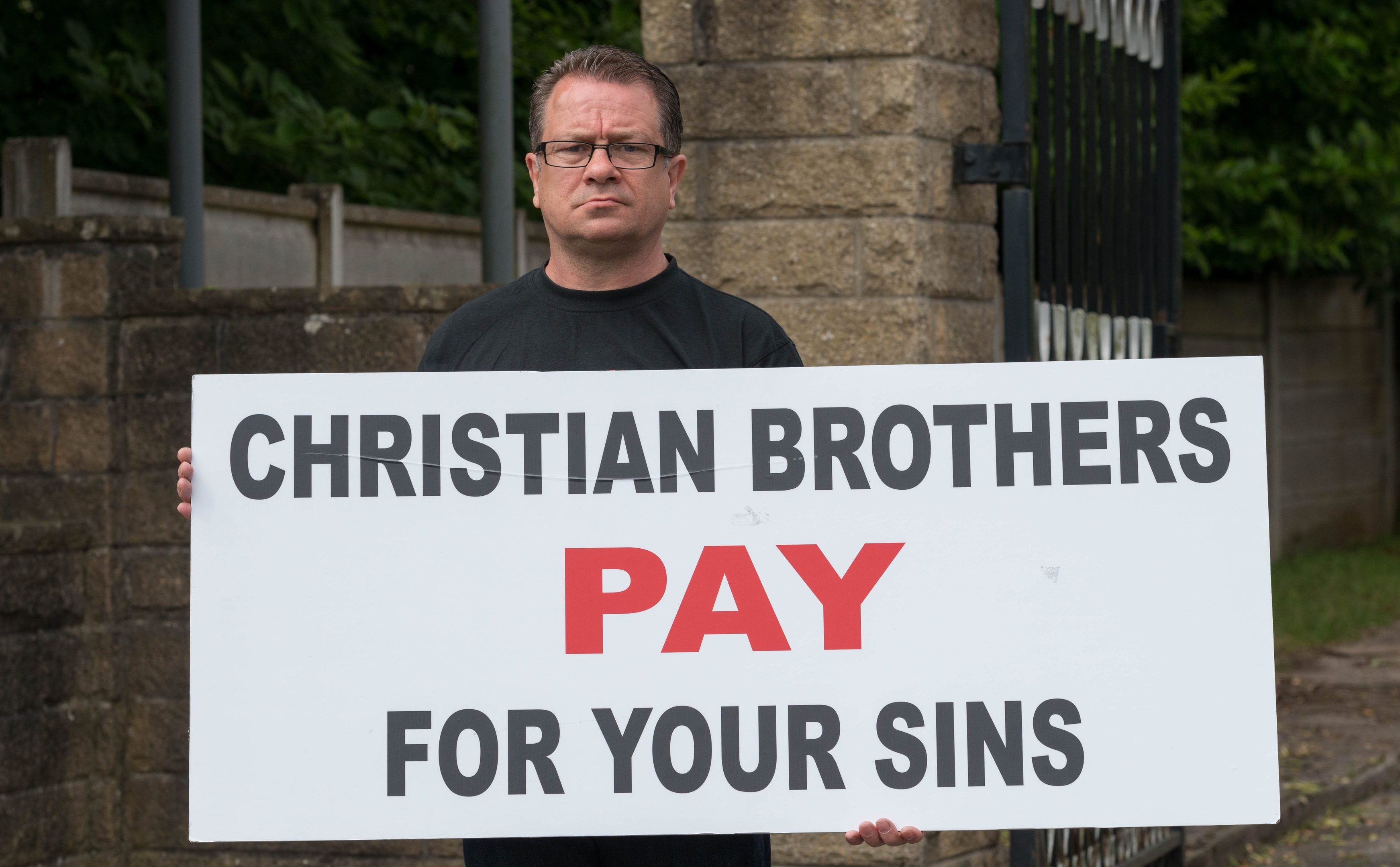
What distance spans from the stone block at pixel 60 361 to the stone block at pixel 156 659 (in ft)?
2.04

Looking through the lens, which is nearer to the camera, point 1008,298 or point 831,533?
point 831,533

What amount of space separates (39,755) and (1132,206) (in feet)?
10.3

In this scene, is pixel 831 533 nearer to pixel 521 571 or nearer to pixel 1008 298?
pixel 521 571

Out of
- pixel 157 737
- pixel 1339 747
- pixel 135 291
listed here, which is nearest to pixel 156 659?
pixel 157 737

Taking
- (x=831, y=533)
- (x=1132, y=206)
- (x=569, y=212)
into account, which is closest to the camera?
(x=569, y=212)

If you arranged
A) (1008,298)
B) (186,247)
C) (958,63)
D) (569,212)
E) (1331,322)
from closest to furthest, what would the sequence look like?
1. (569,212)
2. (1008,298)
3. (958,63)
4. (186,247)
5. (1331,322)

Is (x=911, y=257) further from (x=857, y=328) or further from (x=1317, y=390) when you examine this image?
(x=1317, y=390)

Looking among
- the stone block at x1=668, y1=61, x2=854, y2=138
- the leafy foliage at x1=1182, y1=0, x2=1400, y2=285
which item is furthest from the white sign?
the leafy foliage at x1=1182, y1=0, x2=1400, y2=285

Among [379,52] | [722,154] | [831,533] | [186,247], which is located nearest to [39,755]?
[186,247]

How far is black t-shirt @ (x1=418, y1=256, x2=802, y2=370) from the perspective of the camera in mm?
2842

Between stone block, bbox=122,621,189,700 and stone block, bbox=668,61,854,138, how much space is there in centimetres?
184

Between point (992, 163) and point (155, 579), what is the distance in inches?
93.1

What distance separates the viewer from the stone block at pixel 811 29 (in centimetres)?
437

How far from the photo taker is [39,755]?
15.3 ft
